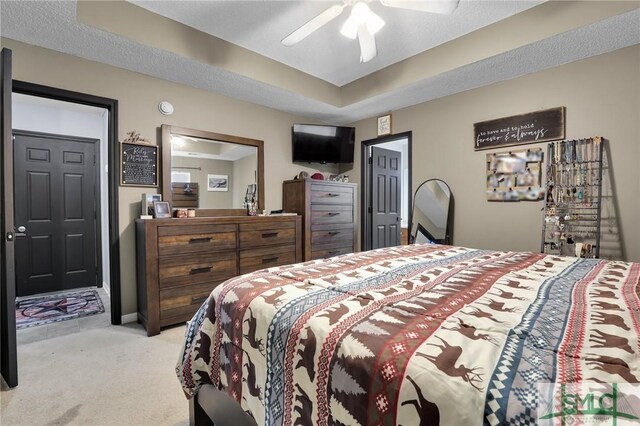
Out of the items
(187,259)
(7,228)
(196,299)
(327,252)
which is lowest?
(196,299)

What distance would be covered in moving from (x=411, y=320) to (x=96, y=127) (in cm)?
506

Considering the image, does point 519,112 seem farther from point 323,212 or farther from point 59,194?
point 59,194

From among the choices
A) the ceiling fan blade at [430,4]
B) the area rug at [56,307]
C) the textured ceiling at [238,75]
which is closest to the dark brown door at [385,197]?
the textured ceiling at [238,75]

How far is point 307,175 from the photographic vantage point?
423cm

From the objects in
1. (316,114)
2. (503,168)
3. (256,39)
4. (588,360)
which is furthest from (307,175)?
(588,360)

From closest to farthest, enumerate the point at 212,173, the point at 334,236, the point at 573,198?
the point at 573,198, the point at 212,173, the point at 334,236

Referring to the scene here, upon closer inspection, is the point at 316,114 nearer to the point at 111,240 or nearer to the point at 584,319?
the point at 111,240

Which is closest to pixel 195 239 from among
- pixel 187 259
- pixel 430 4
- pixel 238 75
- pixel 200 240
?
pixel 200 240

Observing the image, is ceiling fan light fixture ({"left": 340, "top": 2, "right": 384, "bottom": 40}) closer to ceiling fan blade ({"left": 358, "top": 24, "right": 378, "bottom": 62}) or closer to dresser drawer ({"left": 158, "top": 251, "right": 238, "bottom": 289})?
ceiling fan blade ({"left": 358, "top": 24, "right": 378, "bottom": 62})

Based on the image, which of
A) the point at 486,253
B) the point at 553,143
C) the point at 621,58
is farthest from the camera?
the point at 553,143

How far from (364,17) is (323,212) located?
2379 millimetres

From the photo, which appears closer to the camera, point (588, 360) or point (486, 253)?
point (588, 360)

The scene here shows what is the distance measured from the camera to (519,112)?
3.07 metres

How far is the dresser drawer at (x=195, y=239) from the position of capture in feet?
8.85
